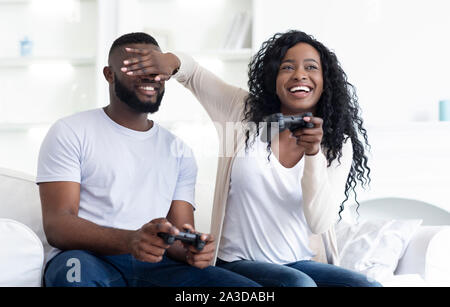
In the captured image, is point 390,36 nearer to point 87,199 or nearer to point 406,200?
point 406,200

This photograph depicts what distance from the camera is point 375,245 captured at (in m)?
1.53

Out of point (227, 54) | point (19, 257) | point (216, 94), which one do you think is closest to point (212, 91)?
point (216, 94)

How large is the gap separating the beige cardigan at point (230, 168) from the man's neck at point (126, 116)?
16 centimetres

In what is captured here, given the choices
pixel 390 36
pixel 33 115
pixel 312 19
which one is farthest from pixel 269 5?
pixel 33 115

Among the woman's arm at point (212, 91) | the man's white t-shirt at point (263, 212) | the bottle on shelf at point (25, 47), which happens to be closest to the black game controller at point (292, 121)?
the man's white t-shirt at point (263, 212)

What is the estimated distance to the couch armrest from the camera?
146 centimetres

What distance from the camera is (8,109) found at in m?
2.73

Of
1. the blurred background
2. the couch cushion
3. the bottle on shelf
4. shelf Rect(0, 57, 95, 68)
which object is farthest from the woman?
the bottle on shelf

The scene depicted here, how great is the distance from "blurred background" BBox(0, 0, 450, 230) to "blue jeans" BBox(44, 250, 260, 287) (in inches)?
54.2

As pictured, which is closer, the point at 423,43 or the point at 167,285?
the point at 167,285

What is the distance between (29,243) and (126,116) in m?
0.35

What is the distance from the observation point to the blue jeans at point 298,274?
1.13 m

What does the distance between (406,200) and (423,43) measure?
2.13 feet

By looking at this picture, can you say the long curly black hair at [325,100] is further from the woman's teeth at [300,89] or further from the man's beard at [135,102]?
the man's beard at [135,102]
